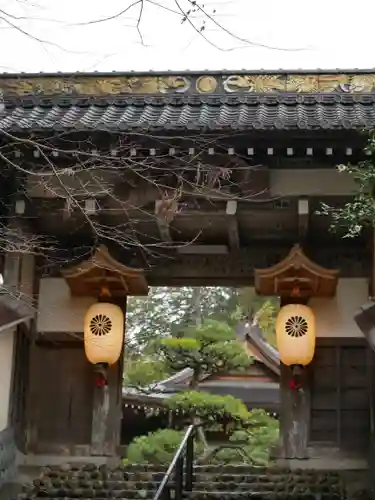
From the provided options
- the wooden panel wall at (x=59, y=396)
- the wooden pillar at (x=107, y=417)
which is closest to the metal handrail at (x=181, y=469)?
the wooden pillar at (x=107, y=417)

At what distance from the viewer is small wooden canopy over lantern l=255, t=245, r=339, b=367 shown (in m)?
7.90

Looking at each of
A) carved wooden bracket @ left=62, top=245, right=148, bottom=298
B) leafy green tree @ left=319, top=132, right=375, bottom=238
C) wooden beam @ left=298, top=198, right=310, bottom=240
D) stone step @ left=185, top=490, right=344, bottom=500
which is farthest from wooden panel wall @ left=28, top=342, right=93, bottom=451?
leafy green tree @ left=319, top=132, right=375, bottom=238

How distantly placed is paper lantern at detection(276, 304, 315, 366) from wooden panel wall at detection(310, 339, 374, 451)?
0.42 m

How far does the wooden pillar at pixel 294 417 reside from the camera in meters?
7.99

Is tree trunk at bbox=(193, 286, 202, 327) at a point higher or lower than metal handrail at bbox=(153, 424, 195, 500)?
higher

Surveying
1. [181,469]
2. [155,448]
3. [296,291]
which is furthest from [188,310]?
[181,469]

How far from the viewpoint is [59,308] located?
8.70 meters

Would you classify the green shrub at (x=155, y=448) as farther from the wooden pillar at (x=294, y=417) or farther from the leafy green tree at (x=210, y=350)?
the wooden pillar at (x=294, y=417)

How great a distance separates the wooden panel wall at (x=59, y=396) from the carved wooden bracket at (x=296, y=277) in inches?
86.9

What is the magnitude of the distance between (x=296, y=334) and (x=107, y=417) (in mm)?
2207

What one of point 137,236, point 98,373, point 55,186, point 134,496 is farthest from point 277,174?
point 134,496

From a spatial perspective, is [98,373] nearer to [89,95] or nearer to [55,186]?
[55,186]

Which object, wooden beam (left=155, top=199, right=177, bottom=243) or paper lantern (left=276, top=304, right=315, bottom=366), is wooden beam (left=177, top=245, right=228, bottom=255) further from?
paper lantern (left=276, top=304, right=315, bottom=366)

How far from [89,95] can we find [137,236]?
256 centimetres
